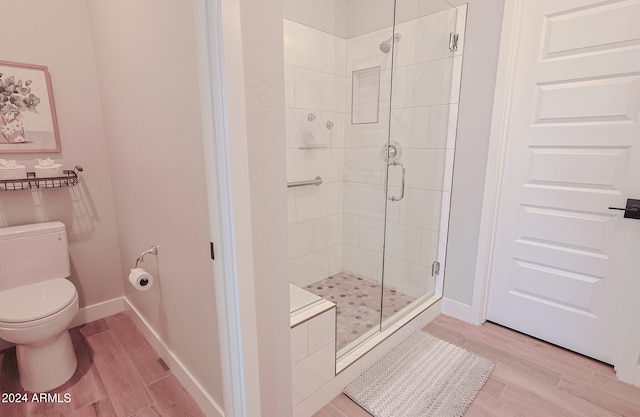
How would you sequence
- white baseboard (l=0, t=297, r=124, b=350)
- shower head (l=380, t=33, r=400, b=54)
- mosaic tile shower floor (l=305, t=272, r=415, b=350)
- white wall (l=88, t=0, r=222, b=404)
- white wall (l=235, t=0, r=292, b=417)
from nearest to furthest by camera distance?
white wall (l=235, t=0, r=292, b=417) < white wall (l=88, t=0, r=222, b=404) < mosaic tile shower floor (l=305, t=272, r=415, b=350) < white baseboard (l=0, t=297, r=124, b=350) < shower head (l=380, t=33, r=400, b=54)

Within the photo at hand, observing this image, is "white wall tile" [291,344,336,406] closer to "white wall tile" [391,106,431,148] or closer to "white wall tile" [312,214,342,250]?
"white wall tile" [312,214,342,250]

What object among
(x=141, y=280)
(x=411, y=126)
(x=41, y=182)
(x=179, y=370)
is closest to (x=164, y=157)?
(x=141, y=280)

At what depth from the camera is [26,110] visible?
1.84 metres

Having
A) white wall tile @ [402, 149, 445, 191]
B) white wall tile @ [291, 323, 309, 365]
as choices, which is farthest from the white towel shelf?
white wall tile @ [402, 149, 445, 191]

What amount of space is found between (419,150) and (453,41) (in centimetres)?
76

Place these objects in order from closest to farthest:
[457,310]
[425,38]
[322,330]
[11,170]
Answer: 1. [322,330]
2. [11,170]
3. [425,38]
4. [457,310]

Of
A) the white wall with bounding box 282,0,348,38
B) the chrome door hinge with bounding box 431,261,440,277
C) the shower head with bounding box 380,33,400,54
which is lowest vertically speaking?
the chrome door hinge with bounding box 431,261,440,277

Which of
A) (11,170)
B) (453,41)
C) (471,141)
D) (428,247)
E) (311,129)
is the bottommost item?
(428,247)

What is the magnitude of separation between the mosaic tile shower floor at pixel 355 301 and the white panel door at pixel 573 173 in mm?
844

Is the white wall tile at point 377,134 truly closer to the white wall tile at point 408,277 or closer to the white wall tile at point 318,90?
Answer: the white wall tile at point 318,90

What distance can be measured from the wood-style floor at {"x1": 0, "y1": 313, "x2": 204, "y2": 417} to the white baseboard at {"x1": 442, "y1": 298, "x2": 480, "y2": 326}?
1.83 metres

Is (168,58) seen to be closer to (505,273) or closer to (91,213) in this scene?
(91,213)

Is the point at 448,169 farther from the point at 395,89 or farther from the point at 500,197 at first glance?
the point at 395,89

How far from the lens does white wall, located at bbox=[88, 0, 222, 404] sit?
118 cm
